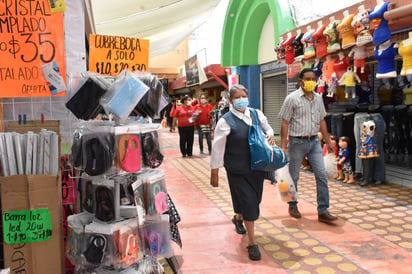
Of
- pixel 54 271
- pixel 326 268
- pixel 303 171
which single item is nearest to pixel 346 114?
pixel 303 171

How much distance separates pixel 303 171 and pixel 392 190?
6.81 feet

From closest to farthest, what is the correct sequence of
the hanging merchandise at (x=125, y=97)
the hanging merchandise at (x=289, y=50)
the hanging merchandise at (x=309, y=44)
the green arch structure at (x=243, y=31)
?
the hanging merchandise at (x=125, y=97), the hanging merchandise at (x=309, y=44), the hanging merchandise at (x=289, y=50), the green arch structure at (x=243, y=31)

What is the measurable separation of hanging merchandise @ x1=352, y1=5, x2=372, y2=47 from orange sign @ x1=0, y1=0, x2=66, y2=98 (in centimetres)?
433

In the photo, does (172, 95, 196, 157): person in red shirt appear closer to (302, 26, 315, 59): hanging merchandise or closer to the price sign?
(302, 26, 315, 59): hanging merchandise

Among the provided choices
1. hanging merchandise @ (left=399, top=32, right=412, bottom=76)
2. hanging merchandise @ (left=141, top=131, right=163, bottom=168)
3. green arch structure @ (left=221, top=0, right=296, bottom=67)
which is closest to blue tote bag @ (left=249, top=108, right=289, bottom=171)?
hanging merchandise @ (left=141, top=131, right=163, bottom=168)

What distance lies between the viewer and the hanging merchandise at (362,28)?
536 cm

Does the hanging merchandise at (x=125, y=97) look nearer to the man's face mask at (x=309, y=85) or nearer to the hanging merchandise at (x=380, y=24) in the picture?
the man's face mask at (x=309, y=85)

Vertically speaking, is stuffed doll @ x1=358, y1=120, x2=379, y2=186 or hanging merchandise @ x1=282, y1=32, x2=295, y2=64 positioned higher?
hanging merchandise @ x1=282, y1=32, x2=295, y2=64

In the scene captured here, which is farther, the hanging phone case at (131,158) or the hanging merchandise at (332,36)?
the hanging merchandise at (332,36)

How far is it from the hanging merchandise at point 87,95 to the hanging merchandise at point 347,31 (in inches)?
177

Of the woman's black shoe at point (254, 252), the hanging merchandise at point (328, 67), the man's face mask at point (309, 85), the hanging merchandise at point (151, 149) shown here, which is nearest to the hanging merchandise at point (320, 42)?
the hanging merchandise at point (328, 67)

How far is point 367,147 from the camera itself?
5.95 metres

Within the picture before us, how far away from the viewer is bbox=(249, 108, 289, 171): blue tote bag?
10.7 feet

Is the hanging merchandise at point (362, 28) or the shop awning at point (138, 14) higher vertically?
the shop awning at point (138, 14)
